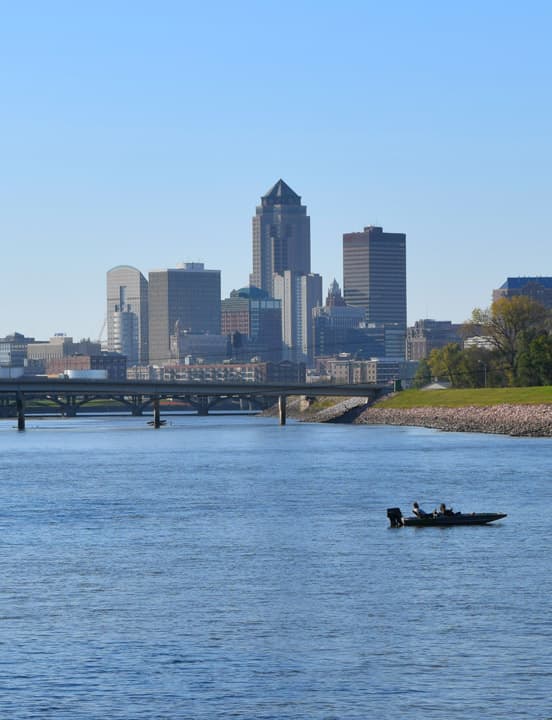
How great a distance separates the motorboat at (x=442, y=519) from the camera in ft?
260

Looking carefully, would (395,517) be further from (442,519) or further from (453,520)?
(453,520)

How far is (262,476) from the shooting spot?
117 m

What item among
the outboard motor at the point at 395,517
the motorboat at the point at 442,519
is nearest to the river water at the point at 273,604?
the outboard motor at the point at 395,517

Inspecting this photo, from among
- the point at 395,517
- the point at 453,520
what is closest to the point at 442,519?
the point at 453,520

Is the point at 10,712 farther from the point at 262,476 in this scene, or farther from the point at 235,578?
the point at 262,476

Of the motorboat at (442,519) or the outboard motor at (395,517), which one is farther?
the motorboat at (442,519)

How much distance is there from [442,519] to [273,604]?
25.8 metres

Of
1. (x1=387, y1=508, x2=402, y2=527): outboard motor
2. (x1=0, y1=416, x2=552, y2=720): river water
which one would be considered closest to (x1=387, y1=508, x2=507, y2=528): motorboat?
(x1=387, y1=508, x2=402, y2=527): outboard motor

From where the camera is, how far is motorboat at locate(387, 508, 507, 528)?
79.2m

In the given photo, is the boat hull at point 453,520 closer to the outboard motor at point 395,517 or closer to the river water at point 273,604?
the outboard motor at point 395,517

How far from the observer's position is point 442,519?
80.1m

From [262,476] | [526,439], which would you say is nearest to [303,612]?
[262,476]

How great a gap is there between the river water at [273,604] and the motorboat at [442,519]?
30.5 inches

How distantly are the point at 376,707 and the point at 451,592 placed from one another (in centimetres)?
1561
